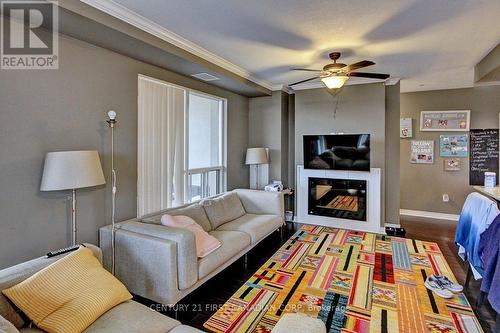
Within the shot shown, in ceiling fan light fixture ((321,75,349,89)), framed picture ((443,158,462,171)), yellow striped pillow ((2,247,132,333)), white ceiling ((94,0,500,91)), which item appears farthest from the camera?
framed picture ((443,158,462,171))

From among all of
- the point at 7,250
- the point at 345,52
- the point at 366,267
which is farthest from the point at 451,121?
the point at 7,250

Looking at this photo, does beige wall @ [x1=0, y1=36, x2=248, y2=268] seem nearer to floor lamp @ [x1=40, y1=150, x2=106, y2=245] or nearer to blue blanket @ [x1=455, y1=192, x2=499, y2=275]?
floor lamp @ [x1=40, y1=150, x2=106, y2=245]

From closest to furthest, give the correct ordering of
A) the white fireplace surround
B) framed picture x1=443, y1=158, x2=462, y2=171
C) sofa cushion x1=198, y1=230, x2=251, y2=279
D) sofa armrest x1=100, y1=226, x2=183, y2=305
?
sofa armrest x1=100, y1=226, x2=183, y2=305 → sofa cushion x1=198, y1=230, x2=251, y2=279 → the white fireplace surround → framed picture x1=443, y1=158, x2=462, y2=171

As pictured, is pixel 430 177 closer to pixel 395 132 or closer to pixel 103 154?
pixel 395 132

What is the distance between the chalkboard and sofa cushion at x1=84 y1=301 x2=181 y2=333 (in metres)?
6.13

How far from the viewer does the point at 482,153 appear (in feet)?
16.8

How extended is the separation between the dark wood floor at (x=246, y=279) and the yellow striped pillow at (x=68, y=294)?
0.83m

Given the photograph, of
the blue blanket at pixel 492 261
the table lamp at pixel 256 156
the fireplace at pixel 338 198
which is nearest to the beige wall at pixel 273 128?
the table lamp at pixel 256 156

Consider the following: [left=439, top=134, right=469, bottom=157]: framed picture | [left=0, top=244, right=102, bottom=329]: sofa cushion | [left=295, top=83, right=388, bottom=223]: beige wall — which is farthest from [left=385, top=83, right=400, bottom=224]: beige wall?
[left=0, top=244, right=102, bottom=329]: sofa cushion

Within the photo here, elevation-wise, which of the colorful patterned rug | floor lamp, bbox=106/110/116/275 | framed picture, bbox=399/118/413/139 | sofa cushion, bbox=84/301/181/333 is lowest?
the colorful patterned rug

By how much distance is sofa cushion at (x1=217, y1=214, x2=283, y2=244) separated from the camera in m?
3.36

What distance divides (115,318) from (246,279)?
64.1 inches

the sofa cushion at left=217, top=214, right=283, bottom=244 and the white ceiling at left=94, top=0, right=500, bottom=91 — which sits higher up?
the white ceiling at left=94, top=0, right=500, bottom=91

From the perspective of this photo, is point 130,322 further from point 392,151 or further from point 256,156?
point 392,151
